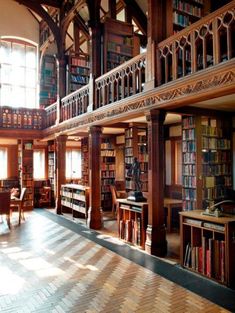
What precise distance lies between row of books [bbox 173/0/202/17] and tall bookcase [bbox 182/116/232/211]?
1998 millimetres

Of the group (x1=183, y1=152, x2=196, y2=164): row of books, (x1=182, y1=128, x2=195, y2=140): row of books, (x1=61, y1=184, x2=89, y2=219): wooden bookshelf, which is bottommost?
(x1=61, y1=184, x2=89, y2=219): wooden bookshelf

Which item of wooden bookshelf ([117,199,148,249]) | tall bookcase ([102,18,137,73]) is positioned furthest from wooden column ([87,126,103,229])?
tall bookcase ([102,18,137,73])

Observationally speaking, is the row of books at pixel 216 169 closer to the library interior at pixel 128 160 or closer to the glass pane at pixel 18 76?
the library interior at pixel 128 160

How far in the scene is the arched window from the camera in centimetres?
1185

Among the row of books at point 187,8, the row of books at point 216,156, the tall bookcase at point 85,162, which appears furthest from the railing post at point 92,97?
the tall bookcase at point 85,162

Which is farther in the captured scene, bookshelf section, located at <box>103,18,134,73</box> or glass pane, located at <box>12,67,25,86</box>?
glass pane, located at <box>12,67,25,86</box>

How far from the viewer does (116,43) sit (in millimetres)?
7512

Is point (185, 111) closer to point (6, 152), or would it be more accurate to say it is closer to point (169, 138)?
point (169, 138)

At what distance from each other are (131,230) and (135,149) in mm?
2935

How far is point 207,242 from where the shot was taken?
163 inches

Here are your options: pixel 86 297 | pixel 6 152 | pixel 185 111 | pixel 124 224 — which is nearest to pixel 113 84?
pixel 185 111

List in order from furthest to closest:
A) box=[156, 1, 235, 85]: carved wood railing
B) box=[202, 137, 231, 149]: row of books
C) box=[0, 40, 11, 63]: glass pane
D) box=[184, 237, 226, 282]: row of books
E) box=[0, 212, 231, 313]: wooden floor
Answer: box=[0, 40, 11, 63]: glass pane → box=[202, 137, 231, 149]: row of books → box=[184, 237, 226, 282]: row of books → box=[156, 1, 235, 85]: carved wood railing → box=[0, 212, 231, 313]: wooden floor

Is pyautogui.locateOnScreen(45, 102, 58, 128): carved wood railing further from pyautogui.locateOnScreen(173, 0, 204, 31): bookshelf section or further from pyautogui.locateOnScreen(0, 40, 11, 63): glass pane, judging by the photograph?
pyautogui.locateOnScreen(173, 0, 204, 31): bookshelf section

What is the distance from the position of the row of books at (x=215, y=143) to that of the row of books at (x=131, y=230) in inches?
81.8
